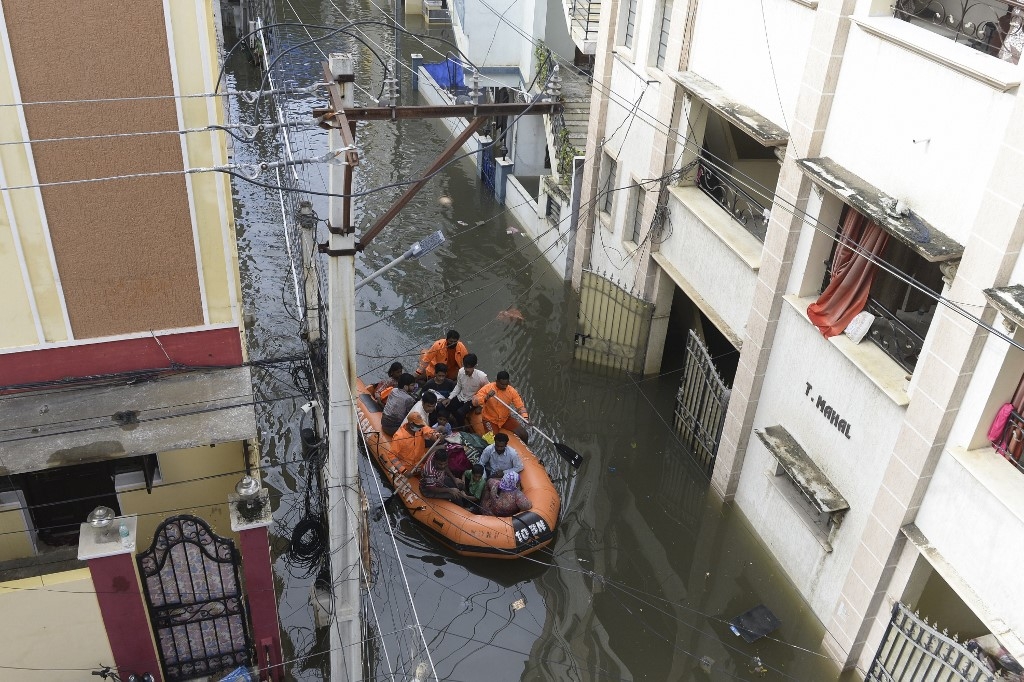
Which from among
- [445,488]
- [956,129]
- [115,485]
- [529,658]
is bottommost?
[529,658]

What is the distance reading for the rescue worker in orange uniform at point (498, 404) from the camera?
11.9m

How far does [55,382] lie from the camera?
28.6 ft

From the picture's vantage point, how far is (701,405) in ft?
40.9

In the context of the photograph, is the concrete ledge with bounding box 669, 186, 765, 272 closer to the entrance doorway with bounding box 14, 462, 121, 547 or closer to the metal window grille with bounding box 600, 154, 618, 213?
the metal window grille with bounding box 600, 154, 618, 213

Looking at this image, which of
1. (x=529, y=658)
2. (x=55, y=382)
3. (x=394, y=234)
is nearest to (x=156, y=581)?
(x=55, y=382)

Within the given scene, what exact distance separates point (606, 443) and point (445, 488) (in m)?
3.19

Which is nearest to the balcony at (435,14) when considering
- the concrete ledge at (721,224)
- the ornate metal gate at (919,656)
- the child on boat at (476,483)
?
the concrete ledge at (721,224)

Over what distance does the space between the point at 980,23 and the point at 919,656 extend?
6.05 metres

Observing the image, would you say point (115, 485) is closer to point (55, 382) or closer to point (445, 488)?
point (55, 382)

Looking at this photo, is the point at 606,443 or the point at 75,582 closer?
the point at 75,582

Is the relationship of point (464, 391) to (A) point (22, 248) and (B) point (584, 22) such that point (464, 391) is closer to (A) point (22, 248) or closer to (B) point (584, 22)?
(A) point (22, 248)

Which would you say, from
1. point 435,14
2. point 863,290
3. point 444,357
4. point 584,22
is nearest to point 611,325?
point 444,357

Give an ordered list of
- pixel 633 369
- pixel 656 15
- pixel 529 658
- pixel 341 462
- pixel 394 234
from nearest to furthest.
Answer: pixel 341 462 → pixel 529 658 → pixel 656 15 → pixel 633 369 → pixel 394 234

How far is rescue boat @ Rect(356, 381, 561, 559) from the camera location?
1061cm
